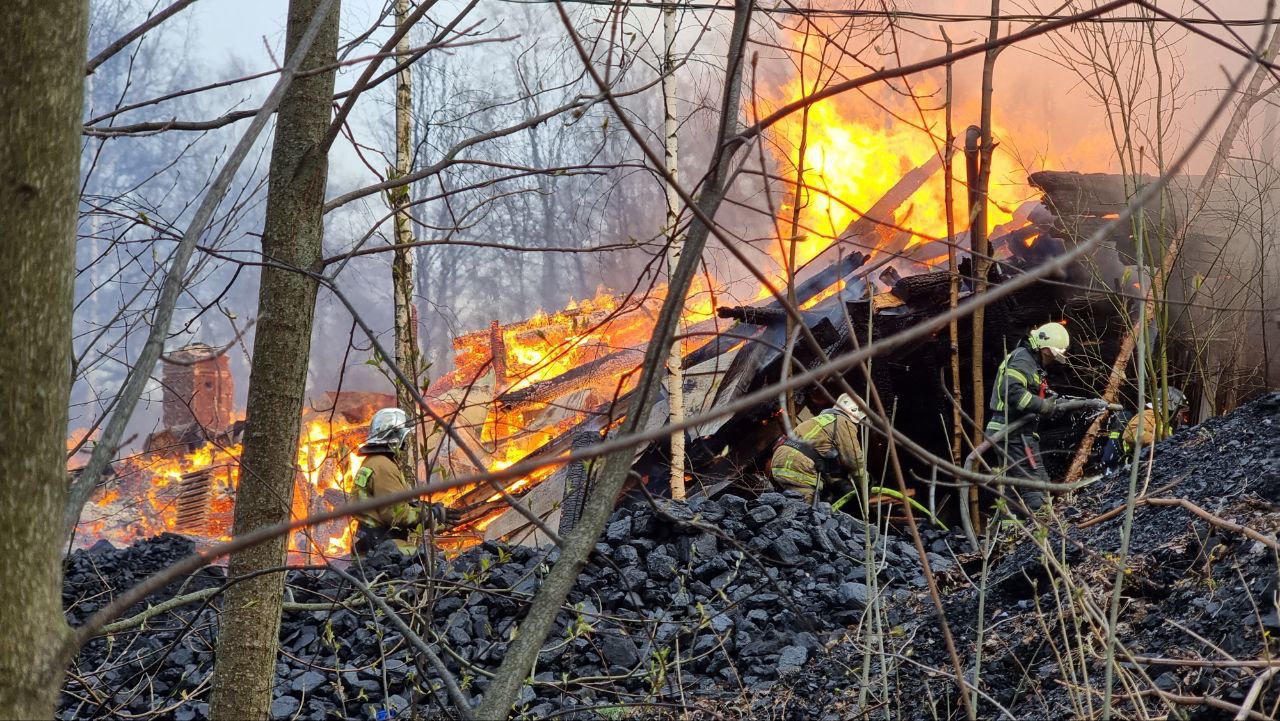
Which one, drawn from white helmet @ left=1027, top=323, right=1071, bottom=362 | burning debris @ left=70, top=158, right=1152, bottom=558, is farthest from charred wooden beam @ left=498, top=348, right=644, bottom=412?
white helmet @ left=1027, top=323, right=1071, bottom=362

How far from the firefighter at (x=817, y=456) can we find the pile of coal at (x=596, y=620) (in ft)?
2.48

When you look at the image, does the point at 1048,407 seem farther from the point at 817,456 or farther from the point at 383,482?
the point at 383,482

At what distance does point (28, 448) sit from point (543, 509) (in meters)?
9.38

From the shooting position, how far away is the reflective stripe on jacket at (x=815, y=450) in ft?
28.3

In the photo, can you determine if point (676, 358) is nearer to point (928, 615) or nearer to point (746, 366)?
point (746, 366)

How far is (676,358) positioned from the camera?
Answer: 31.1ft

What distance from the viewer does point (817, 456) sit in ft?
29.1

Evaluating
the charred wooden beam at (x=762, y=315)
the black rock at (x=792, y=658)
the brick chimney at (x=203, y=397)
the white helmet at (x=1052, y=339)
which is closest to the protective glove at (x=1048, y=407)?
the white helmet at (x=1052, y=339)

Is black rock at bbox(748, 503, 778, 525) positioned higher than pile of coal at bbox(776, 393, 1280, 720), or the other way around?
pile of coal at bbox(776, 393, 1280, 720)

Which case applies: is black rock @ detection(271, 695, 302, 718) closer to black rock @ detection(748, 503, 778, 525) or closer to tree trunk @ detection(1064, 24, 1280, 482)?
black rock @ detection(748, 503, 778, 525)

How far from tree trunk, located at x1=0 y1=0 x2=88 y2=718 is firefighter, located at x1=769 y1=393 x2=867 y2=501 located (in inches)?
307

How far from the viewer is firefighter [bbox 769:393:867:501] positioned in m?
8.69

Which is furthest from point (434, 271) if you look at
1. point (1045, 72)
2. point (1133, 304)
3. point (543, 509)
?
point (1133, 304)

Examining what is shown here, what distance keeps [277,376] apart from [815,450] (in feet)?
22.3
